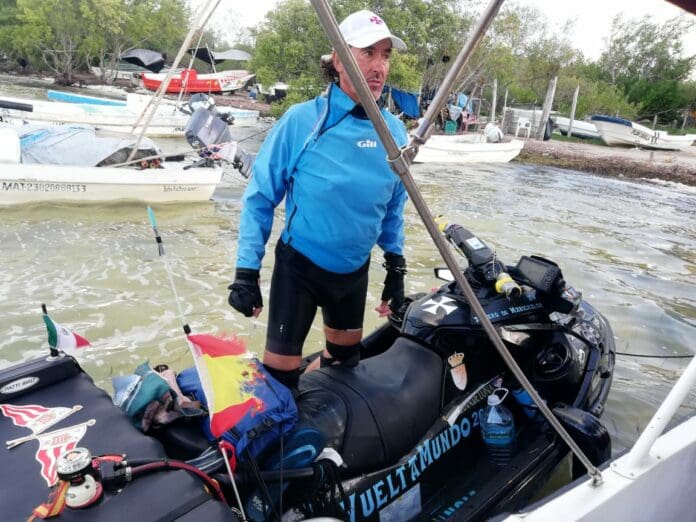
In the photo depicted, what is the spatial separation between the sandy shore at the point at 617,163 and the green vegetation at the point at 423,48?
372cm

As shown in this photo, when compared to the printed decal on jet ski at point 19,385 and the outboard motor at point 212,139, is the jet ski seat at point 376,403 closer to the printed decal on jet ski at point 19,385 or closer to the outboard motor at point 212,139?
the printed decal on jet ski at point 19,385

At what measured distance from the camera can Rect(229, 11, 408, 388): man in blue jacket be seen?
1.98m

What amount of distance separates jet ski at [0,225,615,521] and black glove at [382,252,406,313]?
0.07 m

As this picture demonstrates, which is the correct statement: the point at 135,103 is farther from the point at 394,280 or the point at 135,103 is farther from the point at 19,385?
the point at 19,385

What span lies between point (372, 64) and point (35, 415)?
5.54ft

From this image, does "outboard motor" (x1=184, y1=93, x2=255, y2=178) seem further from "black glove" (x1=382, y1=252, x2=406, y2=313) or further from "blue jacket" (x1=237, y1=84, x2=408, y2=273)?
"blue jacket" (x1=237, y1=84, x2=408, y2=273)

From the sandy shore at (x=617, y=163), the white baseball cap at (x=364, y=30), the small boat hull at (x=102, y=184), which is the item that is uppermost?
the white baseball cap at (x=364, y=30)

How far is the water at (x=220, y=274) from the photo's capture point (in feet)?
13.0

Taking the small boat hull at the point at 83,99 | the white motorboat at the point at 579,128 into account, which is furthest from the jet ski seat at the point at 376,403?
the white motorboat at the point at 579,128

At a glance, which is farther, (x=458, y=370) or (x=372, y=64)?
(x=458, y=370)

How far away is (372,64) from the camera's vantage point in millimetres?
1963

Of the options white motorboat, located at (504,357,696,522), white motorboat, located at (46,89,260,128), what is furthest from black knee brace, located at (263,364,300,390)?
white motorboat, located at (46,89,260,128)

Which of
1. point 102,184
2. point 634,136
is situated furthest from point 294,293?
point 634,136

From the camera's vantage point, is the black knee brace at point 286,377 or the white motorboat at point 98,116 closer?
the black knee brace at point 286,377
